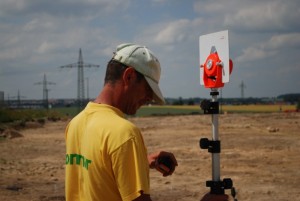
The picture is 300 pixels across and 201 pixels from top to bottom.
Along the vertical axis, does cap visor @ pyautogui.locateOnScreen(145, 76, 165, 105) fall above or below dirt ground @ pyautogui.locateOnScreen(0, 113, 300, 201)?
above

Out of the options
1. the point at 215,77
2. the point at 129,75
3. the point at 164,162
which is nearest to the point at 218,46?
the point at 215,77

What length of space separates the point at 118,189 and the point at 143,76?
57 centimetres

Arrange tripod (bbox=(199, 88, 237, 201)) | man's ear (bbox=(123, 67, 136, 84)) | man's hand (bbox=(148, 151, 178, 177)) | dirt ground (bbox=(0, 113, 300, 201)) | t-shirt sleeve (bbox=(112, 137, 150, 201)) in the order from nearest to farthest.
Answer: t-shirt sleeve (bbox=(112, 137, 150, 201)) < man's ear (bbox=(123, 67, 136, 84)) < man's hand (bbox=(148, 151, 178, 177)) < tripod (bbox=(199, 88, 237, 201)) < dirt ground (bbox=(0, 113, 300, 201))

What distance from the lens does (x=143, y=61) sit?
227cm

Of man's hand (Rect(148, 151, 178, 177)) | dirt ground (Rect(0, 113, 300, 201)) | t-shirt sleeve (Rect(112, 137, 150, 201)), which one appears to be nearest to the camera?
t-shirt sleeve (Rect(112, 137, 150, 201))

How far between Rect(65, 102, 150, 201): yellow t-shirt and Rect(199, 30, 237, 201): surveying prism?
118 cm

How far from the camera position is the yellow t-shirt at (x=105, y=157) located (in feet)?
6.66

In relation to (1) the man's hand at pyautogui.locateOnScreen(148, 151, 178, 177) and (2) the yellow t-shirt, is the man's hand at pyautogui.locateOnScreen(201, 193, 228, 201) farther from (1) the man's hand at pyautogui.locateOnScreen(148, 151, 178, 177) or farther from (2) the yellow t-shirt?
(2) the yellow t-shirt

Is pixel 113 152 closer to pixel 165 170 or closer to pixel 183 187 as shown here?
pixel 165 170

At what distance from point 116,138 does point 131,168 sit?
15cm

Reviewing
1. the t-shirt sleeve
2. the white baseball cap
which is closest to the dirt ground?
the white baseball cap

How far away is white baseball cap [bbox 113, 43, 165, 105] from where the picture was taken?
7.39ft

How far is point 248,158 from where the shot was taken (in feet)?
44.3

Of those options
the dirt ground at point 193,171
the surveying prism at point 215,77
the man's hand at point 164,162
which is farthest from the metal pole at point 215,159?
the dirt ground at point 193,171
